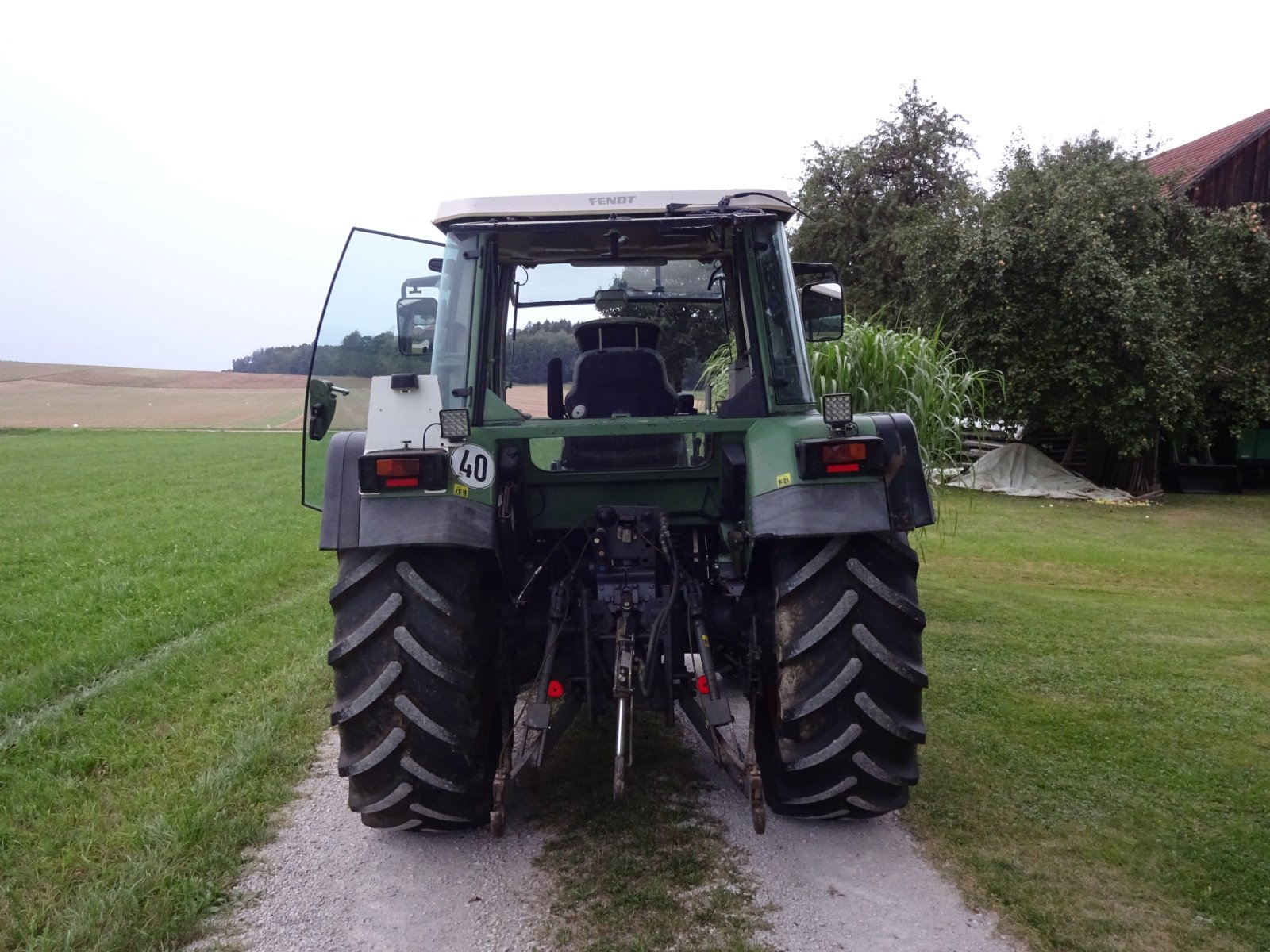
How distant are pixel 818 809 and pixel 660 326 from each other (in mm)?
2144

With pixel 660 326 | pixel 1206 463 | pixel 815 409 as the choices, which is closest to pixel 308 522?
pixel 660 326

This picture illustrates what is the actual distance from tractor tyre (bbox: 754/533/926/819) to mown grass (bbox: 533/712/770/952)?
40 centimetres

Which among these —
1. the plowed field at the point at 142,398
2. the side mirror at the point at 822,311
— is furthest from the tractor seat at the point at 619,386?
the plowed field at the point at 142,398

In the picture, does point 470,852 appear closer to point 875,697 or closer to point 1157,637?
point 875,697

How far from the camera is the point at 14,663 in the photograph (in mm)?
5656

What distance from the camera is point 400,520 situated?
10.3 ft

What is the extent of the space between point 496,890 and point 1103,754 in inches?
105

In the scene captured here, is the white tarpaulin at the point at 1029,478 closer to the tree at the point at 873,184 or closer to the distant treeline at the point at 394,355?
the tree at the point at 873,184

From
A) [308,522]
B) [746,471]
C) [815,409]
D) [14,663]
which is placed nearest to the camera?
[746,471]

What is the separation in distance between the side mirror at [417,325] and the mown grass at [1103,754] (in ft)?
8.03

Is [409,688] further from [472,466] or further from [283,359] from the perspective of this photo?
[283,359]

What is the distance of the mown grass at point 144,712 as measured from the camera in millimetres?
3031

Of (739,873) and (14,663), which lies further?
(14,663)

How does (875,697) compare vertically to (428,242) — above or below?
below
